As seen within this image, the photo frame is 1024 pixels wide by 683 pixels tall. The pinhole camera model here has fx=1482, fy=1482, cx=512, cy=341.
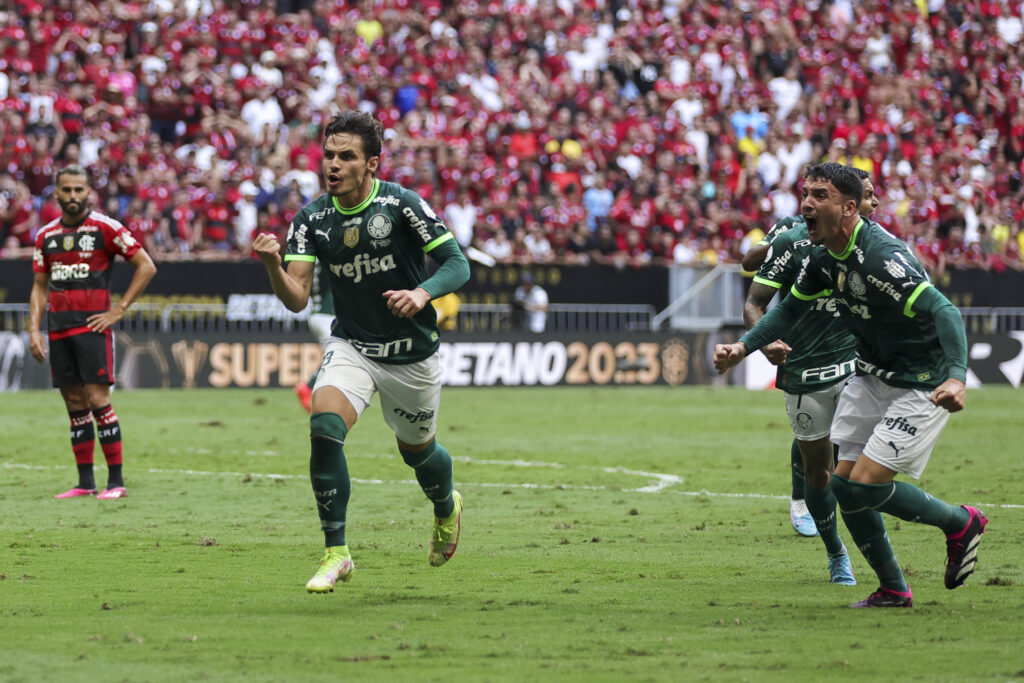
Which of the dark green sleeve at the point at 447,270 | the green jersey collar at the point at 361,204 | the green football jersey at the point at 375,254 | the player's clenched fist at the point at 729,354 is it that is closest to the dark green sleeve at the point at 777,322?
the player's clenched fist at the point at 729,354

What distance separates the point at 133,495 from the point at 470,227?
15775mm

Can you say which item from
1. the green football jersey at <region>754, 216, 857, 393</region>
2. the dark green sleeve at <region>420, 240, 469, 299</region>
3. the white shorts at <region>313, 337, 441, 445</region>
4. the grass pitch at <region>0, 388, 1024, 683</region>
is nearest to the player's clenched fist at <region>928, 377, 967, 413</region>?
the grass pitch at <region>0, 388, 1024, 683</region>

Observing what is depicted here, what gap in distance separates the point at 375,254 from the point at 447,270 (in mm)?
377

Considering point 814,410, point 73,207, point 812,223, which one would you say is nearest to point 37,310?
point 73,207

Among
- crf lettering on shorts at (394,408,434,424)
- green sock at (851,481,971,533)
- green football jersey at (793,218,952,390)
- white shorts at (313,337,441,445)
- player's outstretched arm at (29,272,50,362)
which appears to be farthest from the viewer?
player's outstretched arm at (29,272,50,362)

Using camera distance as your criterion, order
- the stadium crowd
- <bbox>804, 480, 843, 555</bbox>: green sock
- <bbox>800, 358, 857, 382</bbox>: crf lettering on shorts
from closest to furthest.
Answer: <bbox>804, 480, 843, 555</bbox>: green sock → <bbox>800, 358, 857, 382</bbox>: crf lettering on shorts → the stadium crowd

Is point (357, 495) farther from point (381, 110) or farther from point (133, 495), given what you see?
point (381, 110)

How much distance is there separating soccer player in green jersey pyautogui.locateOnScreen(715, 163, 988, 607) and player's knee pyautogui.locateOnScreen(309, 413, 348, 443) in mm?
1867

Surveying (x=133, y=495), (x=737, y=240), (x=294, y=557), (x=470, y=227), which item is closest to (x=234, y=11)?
(x=470, y=227)

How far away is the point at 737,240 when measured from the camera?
2973cm

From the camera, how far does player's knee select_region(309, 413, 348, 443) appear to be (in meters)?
7.16

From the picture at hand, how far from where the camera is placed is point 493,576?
7.97 metres

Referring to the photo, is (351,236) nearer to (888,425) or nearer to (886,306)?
(886,306)

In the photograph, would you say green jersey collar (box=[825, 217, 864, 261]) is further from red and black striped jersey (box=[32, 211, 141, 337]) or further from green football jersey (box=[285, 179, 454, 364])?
red and black striped jersey (box=[32, 211, 141, 337])
